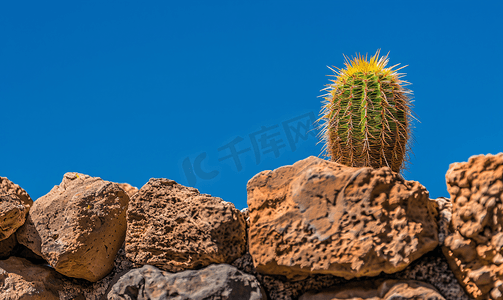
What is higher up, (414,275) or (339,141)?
(339,141)

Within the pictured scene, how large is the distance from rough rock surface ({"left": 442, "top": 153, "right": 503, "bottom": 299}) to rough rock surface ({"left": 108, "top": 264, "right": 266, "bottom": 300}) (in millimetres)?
899

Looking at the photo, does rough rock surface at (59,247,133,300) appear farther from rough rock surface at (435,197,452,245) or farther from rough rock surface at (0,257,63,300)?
rough rock surface at (435,197,452,245)

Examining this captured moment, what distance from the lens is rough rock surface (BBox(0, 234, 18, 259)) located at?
2.54 m

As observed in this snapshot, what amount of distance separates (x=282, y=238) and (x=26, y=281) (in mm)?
1652

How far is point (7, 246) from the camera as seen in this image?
256 cm

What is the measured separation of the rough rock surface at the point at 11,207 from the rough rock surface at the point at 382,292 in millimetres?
1749

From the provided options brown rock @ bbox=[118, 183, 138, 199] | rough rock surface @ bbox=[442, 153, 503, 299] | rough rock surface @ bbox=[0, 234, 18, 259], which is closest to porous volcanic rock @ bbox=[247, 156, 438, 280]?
rough rock surface @ bbox=[442, 153, 503, 299]

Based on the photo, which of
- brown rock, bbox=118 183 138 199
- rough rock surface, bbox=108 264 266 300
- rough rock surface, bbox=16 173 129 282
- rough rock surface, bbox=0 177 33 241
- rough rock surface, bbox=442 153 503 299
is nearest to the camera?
rough rock surface, bbox=442 153 503 299

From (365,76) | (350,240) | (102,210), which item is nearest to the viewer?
(350,240)

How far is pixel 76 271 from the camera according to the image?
224 cm

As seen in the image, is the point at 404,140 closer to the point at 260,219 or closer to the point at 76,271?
the point at 260,219

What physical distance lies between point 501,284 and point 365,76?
1575 mm

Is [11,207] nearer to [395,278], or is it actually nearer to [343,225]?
[343,225]

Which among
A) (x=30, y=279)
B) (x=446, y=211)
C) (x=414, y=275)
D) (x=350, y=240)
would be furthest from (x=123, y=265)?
(x=446, y=211)
